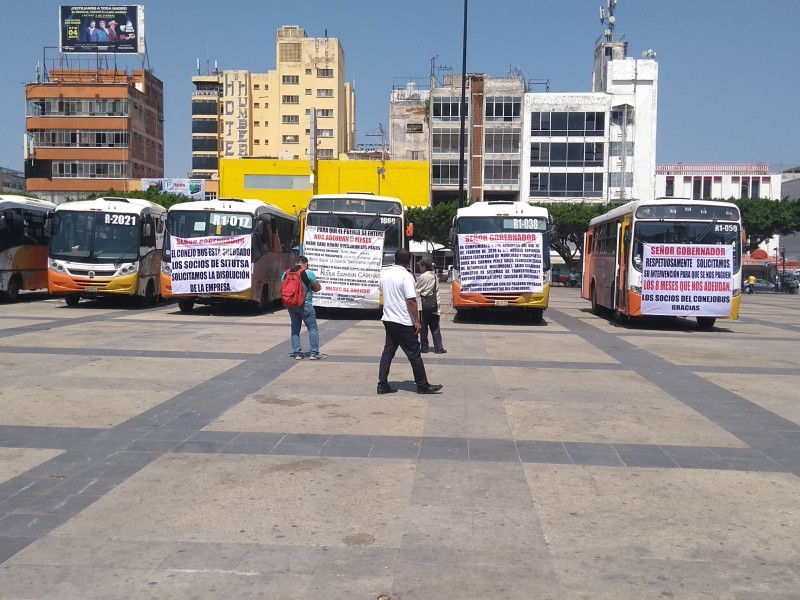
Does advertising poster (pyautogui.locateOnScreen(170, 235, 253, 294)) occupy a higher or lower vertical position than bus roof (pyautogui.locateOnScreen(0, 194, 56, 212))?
lower

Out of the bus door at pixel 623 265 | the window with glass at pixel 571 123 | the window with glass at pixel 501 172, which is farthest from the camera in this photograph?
the window with glass at pixel 501 172

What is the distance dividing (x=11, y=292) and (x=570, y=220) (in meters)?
45.6

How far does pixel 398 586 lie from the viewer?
4.28 meters

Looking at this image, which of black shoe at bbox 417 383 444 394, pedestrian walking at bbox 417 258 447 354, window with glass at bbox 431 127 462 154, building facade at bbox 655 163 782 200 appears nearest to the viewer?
black shoe at bbox 417 383 444 394

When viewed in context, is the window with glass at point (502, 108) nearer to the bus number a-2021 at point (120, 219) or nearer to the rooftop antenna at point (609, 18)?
the rooftop antenna at point (609, 18)

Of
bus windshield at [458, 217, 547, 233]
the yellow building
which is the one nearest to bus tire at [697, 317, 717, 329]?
bus windshield at [458, 217, 547, 233]

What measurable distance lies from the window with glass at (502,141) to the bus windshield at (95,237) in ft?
168

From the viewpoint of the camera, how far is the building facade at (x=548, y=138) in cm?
6962

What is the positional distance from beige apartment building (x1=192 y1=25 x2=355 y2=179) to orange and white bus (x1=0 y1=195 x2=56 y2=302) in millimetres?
64292

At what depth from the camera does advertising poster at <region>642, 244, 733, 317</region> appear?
18.4m

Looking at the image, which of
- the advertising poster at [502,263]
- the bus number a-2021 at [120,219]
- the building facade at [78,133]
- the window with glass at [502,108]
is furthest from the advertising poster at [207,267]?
the building facade at [78,133]

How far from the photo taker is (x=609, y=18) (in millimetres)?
75312

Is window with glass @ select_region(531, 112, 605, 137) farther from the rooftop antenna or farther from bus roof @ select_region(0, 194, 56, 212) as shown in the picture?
bus roof @ select_region(0, 194, 56, 212)

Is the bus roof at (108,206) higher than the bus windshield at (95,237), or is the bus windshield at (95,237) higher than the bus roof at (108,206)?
the bus roof at (108,206)
